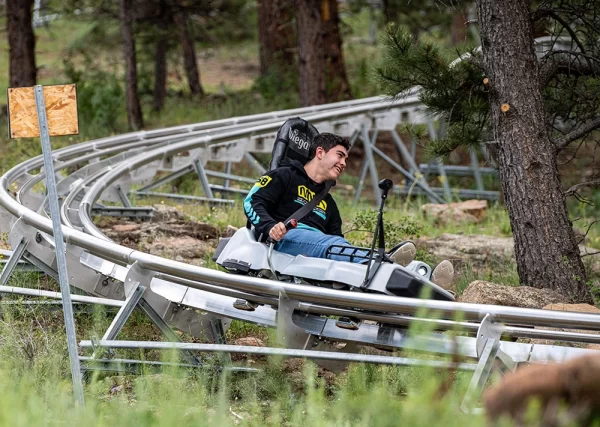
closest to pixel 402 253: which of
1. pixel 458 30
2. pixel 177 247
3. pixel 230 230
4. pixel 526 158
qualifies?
pixel 526 158

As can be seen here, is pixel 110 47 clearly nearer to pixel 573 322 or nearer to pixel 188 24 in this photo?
pixel 188 24

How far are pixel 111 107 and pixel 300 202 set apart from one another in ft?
46.6

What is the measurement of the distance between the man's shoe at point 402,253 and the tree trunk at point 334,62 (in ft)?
46.9

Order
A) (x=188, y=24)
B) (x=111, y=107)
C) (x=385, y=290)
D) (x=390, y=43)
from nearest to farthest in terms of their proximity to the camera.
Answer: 1. (x=385, y=290)
2. (x=390, y=43)
3. (x=111, y=107)
4. (x=188, y=24)

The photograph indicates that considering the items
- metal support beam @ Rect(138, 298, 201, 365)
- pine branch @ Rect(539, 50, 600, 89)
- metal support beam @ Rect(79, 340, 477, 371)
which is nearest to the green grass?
metal support beam @ Rect(79, 340, 477, 371)

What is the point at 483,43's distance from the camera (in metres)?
8.42

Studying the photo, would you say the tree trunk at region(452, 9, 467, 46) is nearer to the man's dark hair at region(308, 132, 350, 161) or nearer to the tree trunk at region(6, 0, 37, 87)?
the tree trunk at region(6, 0, 37, 87)

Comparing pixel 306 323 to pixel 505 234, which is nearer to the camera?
pixel 306 323

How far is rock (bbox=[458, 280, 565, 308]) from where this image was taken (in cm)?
718

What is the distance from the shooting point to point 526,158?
8.24m

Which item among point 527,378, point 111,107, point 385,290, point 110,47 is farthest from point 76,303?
point 110,47

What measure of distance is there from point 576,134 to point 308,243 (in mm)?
3053

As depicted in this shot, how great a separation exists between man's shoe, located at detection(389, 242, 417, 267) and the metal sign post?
205 centimetres

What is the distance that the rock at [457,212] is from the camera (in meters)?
13.7
